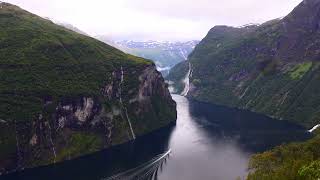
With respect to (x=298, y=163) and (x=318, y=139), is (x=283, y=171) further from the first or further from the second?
(x=318, y=139)

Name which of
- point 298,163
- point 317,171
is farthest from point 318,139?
point 317,171

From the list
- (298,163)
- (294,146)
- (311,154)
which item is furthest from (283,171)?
(294,146)

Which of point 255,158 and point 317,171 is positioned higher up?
point 317,171

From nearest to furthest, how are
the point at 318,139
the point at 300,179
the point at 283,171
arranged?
the point at 300,179 → the point at 283,171 → the point at 318,139

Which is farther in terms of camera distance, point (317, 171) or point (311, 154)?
point (311, 154)

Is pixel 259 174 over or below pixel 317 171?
below

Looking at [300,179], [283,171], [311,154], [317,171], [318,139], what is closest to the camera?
[317,171]

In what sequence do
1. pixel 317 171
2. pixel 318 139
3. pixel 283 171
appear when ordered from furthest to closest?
pixel 318 139 < pixel 283 171 < pixel 317 171

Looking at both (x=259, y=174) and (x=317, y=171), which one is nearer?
(x=317, y=171)

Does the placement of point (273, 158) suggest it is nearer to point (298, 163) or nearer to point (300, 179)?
point (298, 163)
